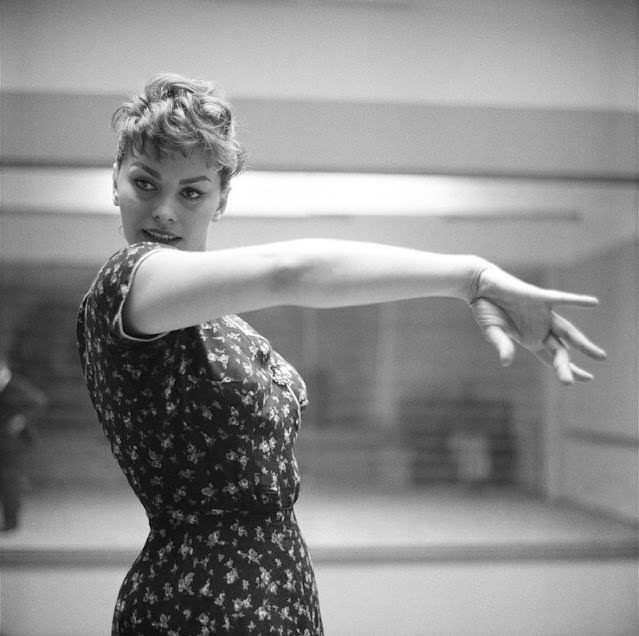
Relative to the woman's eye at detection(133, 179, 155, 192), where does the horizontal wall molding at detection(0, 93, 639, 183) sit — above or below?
above

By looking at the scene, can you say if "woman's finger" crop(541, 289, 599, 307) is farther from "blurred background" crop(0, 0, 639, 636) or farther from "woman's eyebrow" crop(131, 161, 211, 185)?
"blurred background" crop(0, 0, 639, 636)

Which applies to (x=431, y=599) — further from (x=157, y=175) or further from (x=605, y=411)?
(x=157, y=175)

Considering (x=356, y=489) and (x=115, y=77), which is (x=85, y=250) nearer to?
(x=115, y=77)

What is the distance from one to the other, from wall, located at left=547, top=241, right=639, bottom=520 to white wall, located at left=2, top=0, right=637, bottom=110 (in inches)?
39.1

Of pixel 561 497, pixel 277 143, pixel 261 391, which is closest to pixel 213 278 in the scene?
pixel 261 391

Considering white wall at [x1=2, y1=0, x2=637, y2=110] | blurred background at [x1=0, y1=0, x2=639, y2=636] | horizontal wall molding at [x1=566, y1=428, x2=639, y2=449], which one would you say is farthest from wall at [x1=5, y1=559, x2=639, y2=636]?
white wall at [x1=2, y1=0, x2=637, y2=110]

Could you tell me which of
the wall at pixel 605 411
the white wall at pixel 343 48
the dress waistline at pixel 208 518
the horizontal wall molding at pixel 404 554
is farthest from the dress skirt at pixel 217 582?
the wall at pixel 605 411

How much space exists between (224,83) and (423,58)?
3.63ft

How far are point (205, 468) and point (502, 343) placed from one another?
0.48 meters

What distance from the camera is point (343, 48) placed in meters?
4.43

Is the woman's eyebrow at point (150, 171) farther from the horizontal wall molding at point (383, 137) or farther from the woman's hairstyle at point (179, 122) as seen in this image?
the horizontal wall molding at point (383, 137)

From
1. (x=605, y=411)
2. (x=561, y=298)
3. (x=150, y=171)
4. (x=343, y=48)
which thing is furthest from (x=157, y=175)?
(x=605, y=411)

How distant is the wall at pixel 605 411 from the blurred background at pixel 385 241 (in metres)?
0.02

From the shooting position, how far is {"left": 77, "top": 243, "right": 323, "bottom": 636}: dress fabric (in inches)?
44.3
